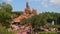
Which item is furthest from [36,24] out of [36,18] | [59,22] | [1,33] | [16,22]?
[1,33]

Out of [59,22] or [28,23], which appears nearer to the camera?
[28,23]

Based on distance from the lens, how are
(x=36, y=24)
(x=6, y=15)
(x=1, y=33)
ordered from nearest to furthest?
(x=1, y=33) < (x=6, y=15) < (x=36, y=24)

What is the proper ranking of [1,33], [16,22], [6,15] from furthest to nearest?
[16,22] → [6,15] → [1,33]

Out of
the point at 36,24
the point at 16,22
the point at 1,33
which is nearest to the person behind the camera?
the point at 1,33

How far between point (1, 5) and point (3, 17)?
2.51m

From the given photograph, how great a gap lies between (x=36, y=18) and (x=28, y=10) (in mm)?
10251

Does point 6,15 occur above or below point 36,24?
above

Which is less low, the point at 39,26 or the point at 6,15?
the point at 6,15

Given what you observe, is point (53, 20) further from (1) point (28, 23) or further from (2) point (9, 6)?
(2) point (9, 6)

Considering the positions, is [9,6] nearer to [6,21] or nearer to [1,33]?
[6,21]

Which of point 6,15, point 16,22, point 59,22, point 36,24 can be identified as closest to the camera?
point 6,15

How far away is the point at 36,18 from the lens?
41344mm

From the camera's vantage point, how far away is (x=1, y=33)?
880 inches

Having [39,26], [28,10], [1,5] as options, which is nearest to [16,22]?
[28,10]
